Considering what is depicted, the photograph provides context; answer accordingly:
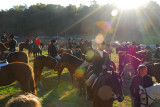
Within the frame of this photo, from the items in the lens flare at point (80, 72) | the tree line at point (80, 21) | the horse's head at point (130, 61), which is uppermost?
the tree line at point (80, 21)

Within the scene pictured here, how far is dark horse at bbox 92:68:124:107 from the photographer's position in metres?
4.47

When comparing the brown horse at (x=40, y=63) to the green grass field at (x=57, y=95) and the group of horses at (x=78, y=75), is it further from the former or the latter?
Result: the green grass field at (x=57, y=95)

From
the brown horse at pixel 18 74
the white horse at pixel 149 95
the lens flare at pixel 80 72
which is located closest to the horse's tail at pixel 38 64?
the lens flare at pixel 80 72

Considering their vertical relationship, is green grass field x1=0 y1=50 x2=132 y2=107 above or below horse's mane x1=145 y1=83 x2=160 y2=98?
below

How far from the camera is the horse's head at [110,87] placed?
178 inches

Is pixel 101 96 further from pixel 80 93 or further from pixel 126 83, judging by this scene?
pixel 126 83

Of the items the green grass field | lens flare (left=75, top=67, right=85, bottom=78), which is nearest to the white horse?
the green grass field

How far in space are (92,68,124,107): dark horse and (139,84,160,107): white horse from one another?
0.74 meters

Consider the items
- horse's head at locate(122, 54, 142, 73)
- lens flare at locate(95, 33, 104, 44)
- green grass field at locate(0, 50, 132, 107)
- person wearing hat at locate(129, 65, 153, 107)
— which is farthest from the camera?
lens flare at locate(95, 33, 104, 44)

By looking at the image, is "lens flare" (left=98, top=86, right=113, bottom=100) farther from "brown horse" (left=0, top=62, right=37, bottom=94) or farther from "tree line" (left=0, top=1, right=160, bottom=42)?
"tree line" (left=0, top=1, right=160, bottom=42)

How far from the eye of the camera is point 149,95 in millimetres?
4742

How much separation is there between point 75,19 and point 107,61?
→ 201ft

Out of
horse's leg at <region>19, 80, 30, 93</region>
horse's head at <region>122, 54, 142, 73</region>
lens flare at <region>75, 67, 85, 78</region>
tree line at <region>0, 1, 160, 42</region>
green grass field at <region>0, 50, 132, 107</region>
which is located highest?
tree line at <region>0, 1, 160, 42</region>

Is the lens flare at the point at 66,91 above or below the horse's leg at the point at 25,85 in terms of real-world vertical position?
below
